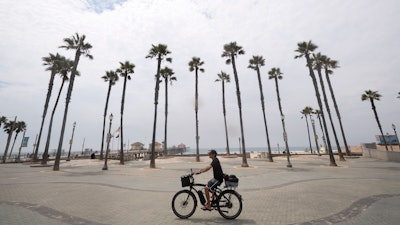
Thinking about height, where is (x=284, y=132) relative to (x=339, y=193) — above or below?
above

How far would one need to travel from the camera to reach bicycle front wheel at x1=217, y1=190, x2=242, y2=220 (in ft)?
19.5

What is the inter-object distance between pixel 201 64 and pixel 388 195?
113 feet

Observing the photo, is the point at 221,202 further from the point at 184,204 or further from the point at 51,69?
the point at 51,69

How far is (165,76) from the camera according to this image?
44.6 meters

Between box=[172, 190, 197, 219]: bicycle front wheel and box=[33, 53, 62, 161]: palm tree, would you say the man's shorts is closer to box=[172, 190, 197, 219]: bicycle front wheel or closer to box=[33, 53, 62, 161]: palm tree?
box=[172, 190, 197, 219]: bicycle front wheel

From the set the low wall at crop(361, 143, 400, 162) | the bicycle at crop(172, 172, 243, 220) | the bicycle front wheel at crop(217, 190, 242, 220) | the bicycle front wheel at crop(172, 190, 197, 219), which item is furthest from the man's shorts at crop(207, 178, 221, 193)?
the low wall at crop(361, 143, 400, 162)

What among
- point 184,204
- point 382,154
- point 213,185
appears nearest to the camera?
point 213,185

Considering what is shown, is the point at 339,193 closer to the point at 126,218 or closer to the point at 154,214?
the point at 154,214

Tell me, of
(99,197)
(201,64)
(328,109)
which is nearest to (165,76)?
(201,64)

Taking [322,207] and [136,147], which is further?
[136,147]

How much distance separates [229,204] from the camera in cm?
595

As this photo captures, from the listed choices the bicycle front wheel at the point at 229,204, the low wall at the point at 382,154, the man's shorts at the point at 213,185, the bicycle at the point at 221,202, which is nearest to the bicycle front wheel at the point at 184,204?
the bicycle at the point at 221,202

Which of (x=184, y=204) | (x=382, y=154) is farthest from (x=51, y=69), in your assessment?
(x=382, y=154)

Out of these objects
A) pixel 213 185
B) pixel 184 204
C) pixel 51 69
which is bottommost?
pixel 184 204
